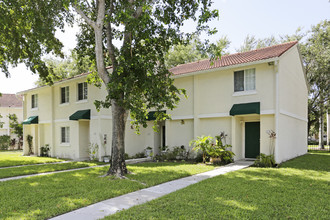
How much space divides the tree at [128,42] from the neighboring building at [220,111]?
4.60 m

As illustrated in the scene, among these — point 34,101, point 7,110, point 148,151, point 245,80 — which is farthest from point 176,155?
point 7,110

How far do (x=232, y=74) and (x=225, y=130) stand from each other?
3.32 meters

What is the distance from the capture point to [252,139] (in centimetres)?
1397

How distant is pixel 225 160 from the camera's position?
1312 centimetres

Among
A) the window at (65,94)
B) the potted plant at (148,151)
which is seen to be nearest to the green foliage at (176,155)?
the potted plant at (148,151)

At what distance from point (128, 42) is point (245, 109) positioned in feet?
23.2

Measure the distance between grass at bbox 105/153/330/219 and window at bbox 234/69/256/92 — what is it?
5.91m

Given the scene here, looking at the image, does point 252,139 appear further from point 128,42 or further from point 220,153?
point 128,42

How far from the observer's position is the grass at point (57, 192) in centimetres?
550

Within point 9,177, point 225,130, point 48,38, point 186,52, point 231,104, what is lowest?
point 9,177

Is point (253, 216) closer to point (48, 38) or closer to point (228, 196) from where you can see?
point (228, 196)

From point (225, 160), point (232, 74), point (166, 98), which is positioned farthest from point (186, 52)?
point (166, 98)

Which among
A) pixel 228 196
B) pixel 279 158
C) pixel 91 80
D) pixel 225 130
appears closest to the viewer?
pixel 228 196

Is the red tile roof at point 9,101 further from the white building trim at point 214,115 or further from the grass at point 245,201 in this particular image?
the grass at point 245,201
